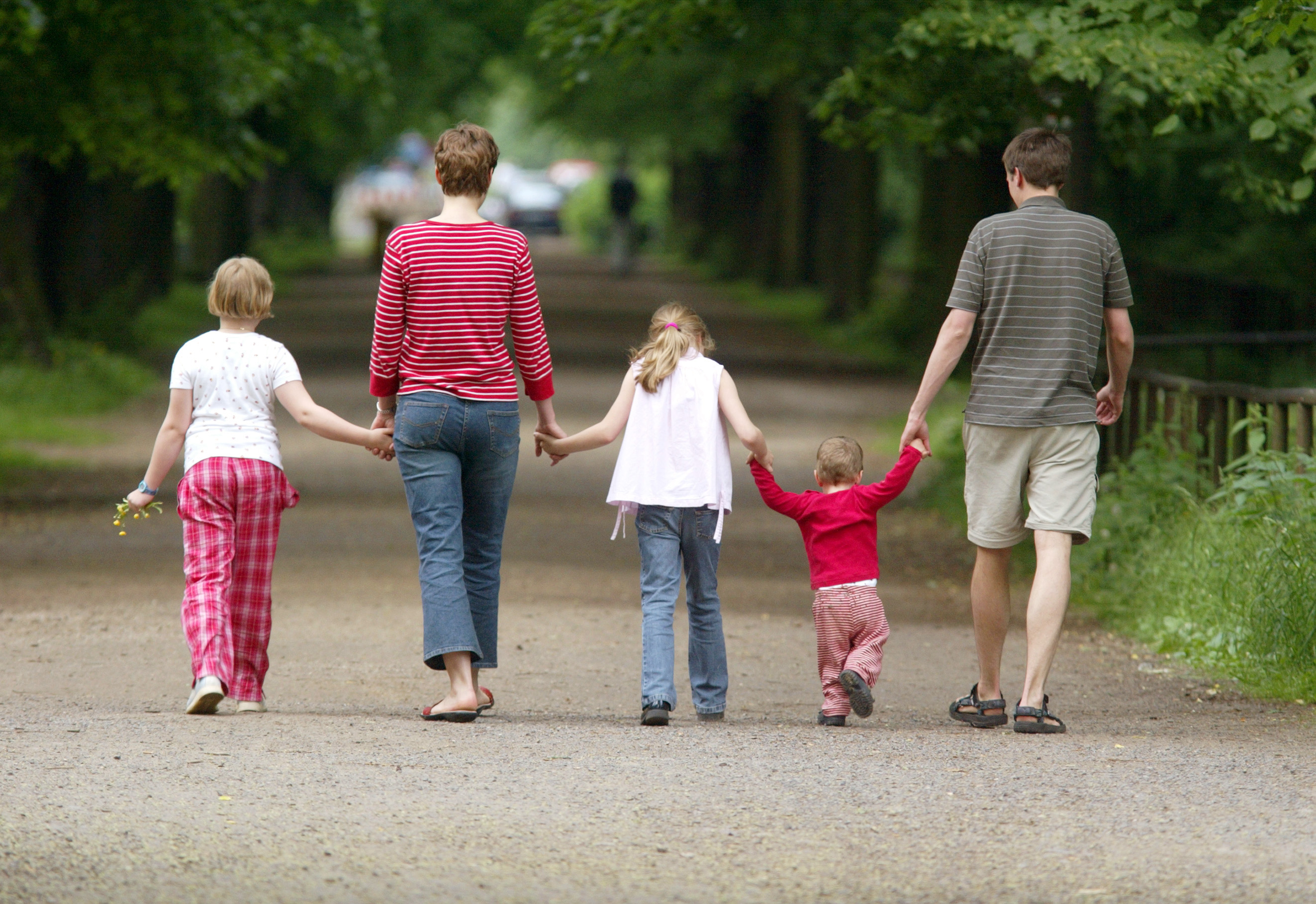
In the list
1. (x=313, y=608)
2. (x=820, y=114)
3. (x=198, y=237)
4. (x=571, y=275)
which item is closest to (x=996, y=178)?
(x=820, y=114)

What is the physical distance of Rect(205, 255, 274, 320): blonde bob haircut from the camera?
5.97 meters

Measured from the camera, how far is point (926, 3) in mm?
9734

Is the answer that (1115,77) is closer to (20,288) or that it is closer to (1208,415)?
(1208,415)

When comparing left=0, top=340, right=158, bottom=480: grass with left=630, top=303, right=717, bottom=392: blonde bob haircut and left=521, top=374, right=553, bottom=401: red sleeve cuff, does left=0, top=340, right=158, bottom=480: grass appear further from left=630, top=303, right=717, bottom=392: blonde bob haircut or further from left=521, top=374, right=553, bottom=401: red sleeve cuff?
left=630, top=303, right=717, bottom=392: blonde bob haircut

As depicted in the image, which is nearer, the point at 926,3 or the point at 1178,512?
the point at 1178,512

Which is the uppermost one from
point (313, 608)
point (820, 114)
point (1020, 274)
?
point (820, 114)

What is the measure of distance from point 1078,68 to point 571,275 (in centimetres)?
3572

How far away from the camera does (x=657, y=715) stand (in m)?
5.91

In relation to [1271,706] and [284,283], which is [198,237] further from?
[1271,706]

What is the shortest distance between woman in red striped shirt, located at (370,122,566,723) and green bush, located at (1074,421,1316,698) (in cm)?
296

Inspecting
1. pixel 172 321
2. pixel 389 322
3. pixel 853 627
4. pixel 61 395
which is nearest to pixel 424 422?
pixel 389 322

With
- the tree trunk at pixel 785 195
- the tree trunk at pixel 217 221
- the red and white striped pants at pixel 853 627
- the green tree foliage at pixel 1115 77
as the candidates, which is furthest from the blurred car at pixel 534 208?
the red and white striped pants at pixel 853 627

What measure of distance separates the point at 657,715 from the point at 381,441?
1233 mm

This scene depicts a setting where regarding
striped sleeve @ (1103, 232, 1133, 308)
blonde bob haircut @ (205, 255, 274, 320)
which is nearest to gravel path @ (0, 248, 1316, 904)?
blonde bob haircut @ (205, 255, 274, 320)
